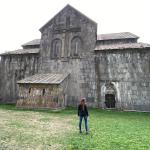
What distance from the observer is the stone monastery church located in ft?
73.2

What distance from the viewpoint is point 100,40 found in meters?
27.8

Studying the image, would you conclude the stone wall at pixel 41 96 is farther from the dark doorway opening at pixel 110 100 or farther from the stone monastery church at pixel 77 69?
the dark doorway opening at pixel 110 100

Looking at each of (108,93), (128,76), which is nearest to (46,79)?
(108,93)

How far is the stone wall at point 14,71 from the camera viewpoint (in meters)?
27.2

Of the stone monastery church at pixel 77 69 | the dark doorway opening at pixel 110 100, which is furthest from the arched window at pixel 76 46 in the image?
the dark doorway opening at pixel 110 100

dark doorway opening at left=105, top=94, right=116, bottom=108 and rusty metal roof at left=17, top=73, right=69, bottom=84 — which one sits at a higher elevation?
rusty metal roof at left=17, top=73, right=69, bottom=84

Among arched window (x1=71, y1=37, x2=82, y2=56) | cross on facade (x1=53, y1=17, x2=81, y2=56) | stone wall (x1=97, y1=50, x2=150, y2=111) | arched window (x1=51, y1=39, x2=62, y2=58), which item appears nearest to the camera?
stone wall (x1=97, y1=50, x2=150, y2=111)

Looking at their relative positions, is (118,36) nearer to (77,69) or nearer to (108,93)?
(77,69)

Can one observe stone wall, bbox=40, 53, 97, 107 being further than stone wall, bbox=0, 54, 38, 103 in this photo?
No

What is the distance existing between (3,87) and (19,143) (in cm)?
2098

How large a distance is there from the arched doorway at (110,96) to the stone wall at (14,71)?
10.2m

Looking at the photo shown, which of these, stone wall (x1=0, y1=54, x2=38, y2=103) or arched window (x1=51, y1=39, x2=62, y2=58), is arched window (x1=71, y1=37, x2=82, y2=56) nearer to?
arched window (x1=51, y1=39, x2=62, y2=58)

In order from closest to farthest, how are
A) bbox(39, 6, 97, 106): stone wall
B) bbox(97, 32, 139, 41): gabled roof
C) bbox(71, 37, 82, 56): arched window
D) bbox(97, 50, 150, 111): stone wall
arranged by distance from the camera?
bbox(97, 50, 150, 111): stone wall < bbox(39, 6, 97, 106): stone wall < bbox(71, 37, 82, 56): arched window < bbox(97, 32, 139, 41): gabled roof

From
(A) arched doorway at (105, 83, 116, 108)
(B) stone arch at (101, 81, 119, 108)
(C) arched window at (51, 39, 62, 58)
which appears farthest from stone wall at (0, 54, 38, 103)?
(A) arched doorway at (105, 83, 116, 108)
